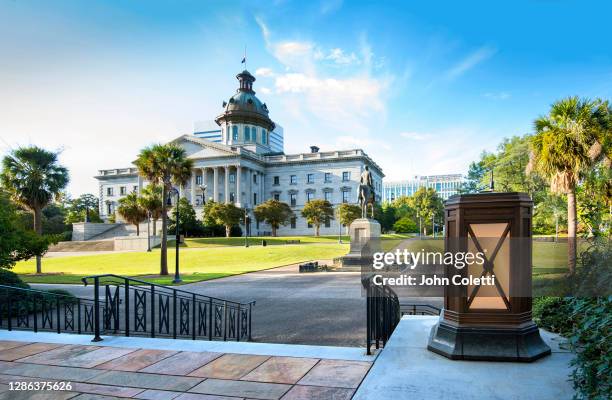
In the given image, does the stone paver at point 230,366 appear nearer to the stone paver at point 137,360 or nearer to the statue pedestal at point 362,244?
the stone paver at point 137,360

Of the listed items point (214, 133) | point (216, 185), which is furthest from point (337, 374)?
point (214, 133)

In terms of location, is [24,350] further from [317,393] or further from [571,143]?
[571,143]

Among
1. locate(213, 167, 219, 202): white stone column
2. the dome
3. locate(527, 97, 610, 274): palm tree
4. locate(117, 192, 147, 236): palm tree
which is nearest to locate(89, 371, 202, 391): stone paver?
locate(527, 97, 610, 274): palm tree

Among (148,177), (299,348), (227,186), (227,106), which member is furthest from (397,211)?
(299,348)

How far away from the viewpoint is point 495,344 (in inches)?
177

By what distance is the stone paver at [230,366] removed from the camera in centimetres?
446

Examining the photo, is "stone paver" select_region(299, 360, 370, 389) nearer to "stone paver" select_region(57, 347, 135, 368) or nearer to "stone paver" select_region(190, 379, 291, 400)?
"stone paver" select_region(190, 379, 291, 400)

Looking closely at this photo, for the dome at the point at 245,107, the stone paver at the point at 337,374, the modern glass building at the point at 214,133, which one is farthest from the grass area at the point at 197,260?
the modern glass building at the point at 214,133

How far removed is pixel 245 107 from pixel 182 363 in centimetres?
9704

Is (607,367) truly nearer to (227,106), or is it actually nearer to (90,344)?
(90,344)

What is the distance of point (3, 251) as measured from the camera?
1494 centimetres

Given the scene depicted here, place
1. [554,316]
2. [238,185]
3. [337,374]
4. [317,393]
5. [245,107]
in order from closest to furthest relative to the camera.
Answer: [317,393], [337,374], [554,316], [238,185], [245,107]

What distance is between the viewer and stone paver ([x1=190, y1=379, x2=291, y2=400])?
12.7 ft

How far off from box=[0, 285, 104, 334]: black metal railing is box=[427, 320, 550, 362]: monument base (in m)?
5.20
